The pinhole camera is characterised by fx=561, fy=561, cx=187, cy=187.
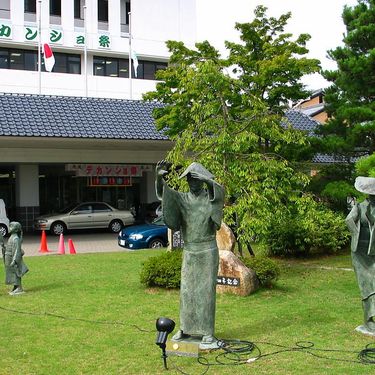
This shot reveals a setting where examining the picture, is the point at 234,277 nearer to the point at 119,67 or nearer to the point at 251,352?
the point at 251,352

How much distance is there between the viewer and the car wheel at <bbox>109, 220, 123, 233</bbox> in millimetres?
26062

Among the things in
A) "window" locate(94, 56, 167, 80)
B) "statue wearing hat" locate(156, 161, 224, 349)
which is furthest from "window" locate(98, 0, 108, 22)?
"statue wearing hat" locate(156, 161, 224, 349)

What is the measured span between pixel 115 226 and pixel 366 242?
19.7 meters

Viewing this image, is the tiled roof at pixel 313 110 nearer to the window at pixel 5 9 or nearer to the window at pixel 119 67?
the window at pixel 119 67

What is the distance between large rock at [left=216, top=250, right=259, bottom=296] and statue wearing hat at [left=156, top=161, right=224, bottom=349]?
3.39m

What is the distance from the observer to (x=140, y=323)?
8156mm

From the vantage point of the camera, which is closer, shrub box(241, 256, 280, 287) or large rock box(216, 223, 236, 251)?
shrub box(241, 256, 280, 287)

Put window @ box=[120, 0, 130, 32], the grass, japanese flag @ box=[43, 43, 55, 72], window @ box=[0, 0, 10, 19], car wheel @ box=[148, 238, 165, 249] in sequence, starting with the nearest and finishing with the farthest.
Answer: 1. the grass
2. car wheel @ box=[148, 238, 165, 249]
3. japanese flag @ box=[43, 43, 55, 72]
4. window @ box=[0, 0, 10, 19]
5. window @ box=[120, 0, 130, 32]

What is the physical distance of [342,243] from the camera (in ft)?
51.1

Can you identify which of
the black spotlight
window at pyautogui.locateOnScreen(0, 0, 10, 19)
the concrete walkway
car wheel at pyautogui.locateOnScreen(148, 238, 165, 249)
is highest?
window at pyautogui.locateOnScreen(0, 0, 10, 19)

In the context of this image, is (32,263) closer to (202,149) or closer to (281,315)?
(202,149)

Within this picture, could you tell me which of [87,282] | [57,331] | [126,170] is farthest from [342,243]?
[126,170]

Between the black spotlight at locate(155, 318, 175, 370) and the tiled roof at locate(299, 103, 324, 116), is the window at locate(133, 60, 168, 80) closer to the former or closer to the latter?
the tiled roof at locate(299, 103, 324, 116)

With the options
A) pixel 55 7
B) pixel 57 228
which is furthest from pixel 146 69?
pixel 57 228
